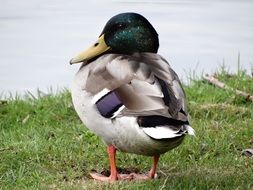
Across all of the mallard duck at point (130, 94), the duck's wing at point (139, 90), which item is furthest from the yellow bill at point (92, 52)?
the duck's wing at point (139, 90)

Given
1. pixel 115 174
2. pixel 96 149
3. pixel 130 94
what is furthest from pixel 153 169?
pixel 96 149

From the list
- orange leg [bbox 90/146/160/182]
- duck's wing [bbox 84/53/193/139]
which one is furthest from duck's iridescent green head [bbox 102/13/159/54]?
orange leg [bbox 90/146/160/182]

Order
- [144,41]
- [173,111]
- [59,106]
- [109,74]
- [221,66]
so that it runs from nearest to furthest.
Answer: [173,111] → [109,74] → [144,41] → [59,106] → [221,66]

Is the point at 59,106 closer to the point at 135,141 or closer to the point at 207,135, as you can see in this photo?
the point at 207,135

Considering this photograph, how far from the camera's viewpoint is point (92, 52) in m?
5.71

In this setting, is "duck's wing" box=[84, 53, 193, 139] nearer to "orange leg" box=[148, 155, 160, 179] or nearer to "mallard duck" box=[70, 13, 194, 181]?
"mallard duck" box=[70, 13, 194, 181]

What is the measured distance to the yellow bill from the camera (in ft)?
18.6

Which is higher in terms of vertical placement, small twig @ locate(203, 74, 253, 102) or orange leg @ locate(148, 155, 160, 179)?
orange leg @ locate(148, 155, 160, 179)

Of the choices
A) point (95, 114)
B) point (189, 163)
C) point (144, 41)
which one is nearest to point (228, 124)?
Answer: point (189, 163)

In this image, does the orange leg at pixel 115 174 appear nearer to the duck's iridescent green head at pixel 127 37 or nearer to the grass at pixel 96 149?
the grass at pixel 96 149

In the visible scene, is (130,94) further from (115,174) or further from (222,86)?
(222,86)

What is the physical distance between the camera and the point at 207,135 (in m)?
6.53

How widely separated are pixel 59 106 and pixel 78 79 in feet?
6.40

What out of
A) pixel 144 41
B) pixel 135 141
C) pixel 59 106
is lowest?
pixel 59 106
